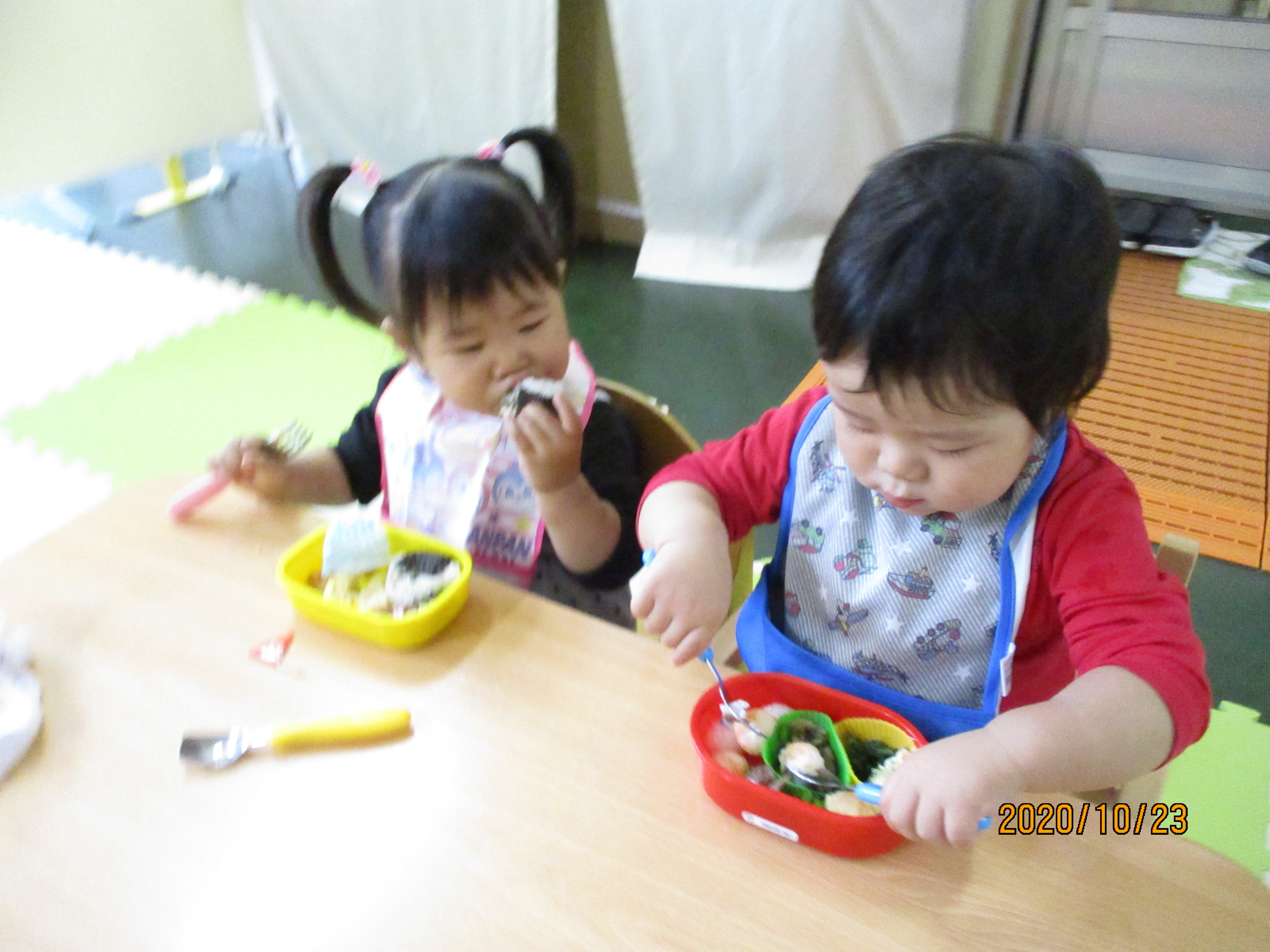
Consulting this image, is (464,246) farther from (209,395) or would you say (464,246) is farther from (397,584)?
(209,395)

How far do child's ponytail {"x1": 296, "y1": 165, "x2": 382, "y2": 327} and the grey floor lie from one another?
0.94 m

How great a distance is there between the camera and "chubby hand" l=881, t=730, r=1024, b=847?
500 mm

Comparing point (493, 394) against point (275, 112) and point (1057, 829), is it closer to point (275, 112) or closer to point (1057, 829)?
point (1057, 829)

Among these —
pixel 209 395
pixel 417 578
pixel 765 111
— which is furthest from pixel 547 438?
pixel 765 111

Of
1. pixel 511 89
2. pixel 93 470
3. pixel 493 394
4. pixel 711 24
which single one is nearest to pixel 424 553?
pixel 493 394

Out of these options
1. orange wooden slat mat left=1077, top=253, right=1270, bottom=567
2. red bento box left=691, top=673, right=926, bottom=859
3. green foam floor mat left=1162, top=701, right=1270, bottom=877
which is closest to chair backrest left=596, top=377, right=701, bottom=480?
red bento box left=691, top=673, right=926, bottom=859

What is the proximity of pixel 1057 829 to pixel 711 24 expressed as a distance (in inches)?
94.4

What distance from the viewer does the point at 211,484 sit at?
85cm

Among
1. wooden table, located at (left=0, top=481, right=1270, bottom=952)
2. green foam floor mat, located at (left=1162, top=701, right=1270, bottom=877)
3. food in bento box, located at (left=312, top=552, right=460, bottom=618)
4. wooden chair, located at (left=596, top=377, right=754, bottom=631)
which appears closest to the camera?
wooden table, located at (left=0, top=481, right=1270, bottom=952)

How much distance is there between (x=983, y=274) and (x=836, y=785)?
322 mm

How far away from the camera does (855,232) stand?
58 centimetres

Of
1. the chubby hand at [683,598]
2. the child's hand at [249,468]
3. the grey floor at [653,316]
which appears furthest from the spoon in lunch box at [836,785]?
the grey floor at [653,316]

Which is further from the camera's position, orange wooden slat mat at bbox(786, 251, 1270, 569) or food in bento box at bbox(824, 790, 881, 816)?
orange wooden slat mat at bbox(786, 251, 1270, 569)
